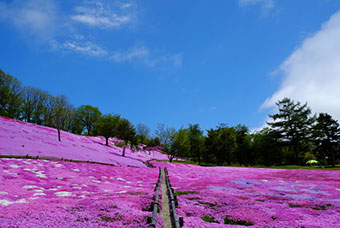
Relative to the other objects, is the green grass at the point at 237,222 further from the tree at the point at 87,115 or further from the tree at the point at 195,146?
the tree at the point at 87,115

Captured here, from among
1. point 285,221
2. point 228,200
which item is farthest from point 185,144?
point 285,221

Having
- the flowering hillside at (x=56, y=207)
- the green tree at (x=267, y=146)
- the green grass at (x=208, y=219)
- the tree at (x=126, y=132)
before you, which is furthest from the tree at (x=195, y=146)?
the green grass at (x=208, y=219)

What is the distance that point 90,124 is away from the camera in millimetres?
94000

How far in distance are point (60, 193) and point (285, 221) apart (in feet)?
37.3

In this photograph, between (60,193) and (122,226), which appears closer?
(122,226)

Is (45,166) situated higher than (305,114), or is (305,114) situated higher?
(305,114)

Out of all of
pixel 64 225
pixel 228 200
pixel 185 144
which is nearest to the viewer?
pixel 64 225

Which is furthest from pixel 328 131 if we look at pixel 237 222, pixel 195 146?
pixel 237 222

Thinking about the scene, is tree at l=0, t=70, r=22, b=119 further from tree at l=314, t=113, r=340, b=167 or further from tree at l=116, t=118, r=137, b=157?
tree at l=314, t=113, r=340, b=167

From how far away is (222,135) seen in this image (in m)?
58.6

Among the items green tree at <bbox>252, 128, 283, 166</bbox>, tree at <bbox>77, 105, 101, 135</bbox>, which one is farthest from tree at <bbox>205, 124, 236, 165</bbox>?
tree at <bbox>77, 105, 101, 135</bbox>

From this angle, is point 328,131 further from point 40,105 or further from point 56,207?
point 40,105

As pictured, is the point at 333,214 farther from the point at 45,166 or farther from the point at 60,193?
the point at 45,166

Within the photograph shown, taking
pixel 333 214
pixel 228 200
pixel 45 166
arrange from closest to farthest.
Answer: pixel 333 214, pixel 228 200, pixel 45 166
